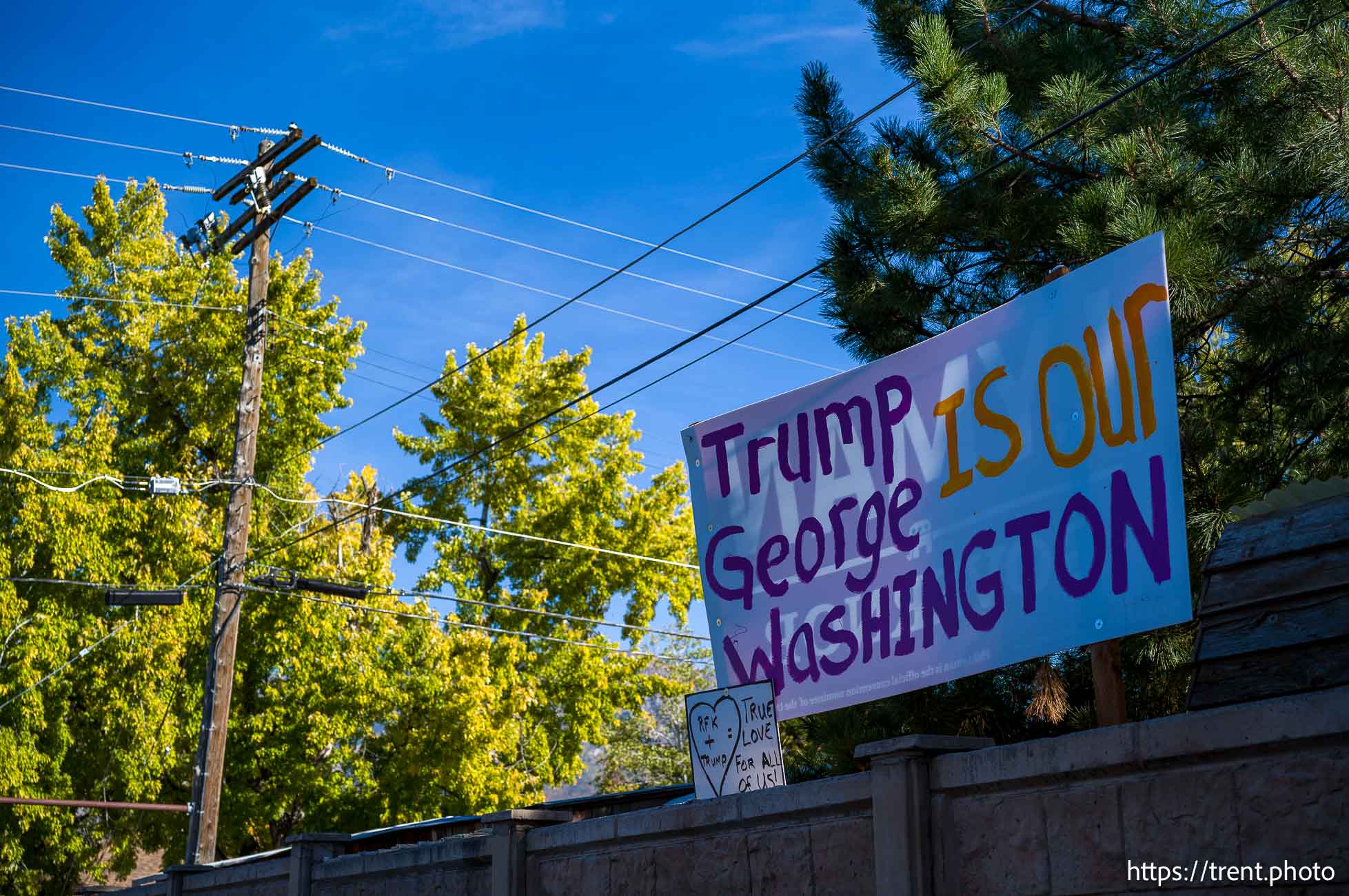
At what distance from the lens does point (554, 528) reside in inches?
1059

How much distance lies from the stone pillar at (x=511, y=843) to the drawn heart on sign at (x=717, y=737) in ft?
4.66

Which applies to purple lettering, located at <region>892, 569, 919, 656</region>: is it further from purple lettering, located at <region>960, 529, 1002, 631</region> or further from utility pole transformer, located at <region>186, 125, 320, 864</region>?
utility pole transformer, located at <region>186, 125, 320, 864</region>

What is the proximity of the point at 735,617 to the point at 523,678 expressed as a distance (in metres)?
17.6

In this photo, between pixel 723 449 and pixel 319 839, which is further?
pixel 319 839

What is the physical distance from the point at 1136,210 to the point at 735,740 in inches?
178

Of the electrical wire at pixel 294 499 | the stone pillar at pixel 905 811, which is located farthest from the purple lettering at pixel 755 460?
the electrical wire at pixel 294 499

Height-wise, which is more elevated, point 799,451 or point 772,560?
point 799,451

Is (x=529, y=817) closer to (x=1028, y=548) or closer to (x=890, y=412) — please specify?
(x=890, y=412)

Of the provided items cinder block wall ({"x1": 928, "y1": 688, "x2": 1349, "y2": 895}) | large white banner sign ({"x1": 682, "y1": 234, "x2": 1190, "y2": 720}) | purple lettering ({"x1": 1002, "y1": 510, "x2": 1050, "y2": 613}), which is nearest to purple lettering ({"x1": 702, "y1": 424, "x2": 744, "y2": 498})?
large white banner sign ({"x1": 682, "y1": 234, "x2": 1190, "y2": 720})

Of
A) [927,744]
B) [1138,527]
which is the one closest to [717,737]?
[927,744]

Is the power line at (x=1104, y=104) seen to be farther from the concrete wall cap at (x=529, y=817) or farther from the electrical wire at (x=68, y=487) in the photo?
the electrical wire at (x=68, y=487)

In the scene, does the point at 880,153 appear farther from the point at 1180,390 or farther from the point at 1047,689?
the point at 1047,689

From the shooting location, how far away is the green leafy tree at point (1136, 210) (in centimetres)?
892

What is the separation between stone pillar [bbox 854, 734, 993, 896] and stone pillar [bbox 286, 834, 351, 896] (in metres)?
5.95
